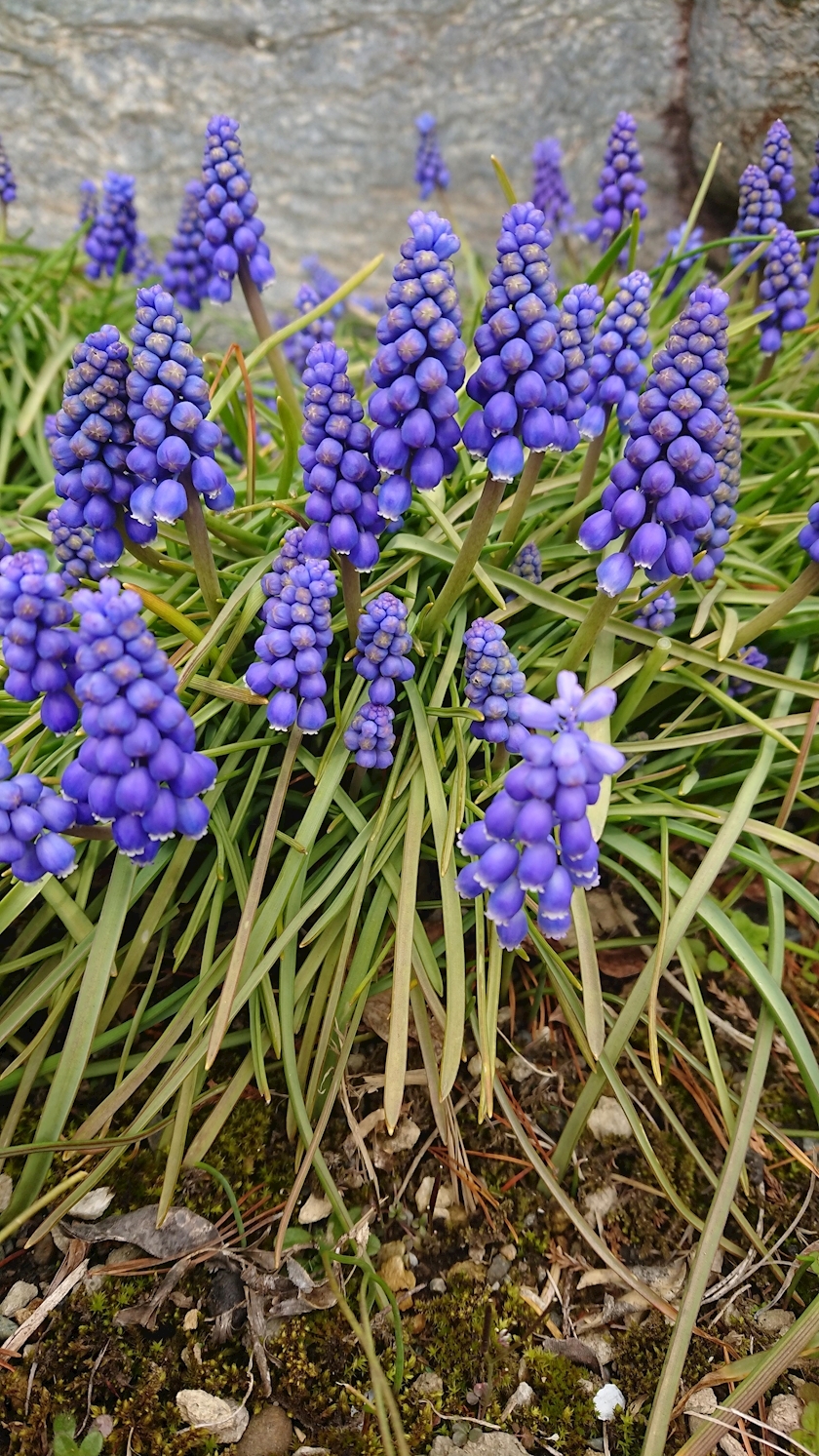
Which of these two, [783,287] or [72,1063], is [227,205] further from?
[72,1063]

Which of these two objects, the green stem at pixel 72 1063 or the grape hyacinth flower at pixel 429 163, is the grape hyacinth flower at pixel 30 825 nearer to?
the green stem at pixel 72 1063

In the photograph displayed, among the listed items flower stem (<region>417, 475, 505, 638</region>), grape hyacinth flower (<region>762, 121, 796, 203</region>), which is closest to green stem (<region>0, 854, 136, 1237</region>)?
flower stem (<region>417, 475, 505, 638</region>)

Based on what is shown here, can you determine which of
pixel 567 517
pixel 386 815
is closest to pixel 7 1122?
pixel 386 815

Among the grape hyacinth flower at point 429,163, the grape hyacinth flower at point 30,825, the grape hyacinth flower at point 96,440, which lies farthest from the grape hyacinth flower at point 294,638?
the grape hyacinth flower at point 429,163

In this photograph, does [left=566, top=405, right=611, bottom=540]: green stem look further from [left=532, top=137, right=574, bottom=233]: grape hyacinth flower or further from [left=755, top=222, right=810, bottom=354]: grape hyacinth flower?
[left=532, top=137, right=574, bottom=233]: grape hyacinth flower

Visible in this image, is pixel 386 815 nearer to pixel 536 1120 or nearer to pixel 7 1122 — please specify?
pixel 536 1120

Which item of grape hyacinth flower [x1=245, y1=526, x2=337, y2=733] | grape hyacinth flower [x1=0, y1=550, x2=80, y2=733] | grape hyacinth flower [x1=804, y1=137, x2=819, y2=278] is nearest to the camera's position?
grape hyacinth flower [x1=0, y1=550, x2=80, y2=733]
